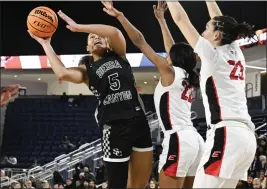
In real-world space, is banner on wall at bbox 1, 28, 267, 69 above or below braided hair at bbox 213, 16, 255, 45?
below

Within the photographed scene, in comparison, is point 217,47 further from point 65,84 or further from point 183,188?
point 65,84

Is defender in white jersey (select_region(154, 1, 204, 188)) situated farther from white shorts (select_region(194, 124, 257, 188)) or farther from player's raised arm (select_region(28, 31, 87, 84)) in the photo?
white shorts (select_region(194, 124, 257, 188))

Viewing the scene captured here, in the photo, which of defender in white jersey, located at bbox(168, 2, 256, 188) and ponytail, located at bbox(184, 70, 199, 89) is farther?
ponytail, located at bbox(184, 70, 199, 89)

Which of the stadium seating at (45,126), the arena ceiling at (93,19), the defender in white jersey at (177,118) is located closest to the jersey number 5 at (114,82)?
the defender in white jersey at (177,118)

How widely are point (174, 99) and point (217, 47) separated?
3.13 feet

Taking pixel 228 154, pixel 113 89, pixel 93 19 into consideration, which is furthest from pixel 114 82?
pixel 93 19

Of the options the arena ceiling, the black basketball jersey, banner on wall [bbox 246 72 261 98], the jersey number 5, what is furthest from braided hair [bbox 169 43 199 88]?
banner on wall [bbox 246 72 261 98]

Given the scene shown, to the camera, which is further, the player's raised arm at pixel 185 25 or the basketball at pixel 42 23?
the basketball at pixel 42 23

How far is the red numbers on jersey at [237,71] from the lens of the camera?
3367 millimetres

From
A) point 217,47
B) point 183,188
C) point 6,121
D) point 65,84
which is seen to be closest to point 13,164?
point 6,121

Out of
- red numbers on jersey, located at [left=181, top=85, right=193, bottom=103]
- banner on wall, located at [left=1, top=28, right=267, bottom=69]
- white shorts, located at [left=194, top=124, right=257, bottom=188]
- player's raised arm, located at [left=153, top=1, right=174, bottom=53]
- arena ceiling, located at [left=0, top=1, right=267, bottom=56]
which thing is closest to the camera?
white shorts, located at [left=194, top=124, right=257, bottom=188]

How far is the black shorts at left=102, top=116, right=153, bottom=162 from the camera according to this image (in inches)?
161

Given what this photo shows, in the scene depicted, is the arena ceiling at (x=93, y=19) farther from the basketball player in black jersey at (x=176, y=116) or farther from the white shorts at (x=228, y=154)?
the white shorts at (x=228, y=154)

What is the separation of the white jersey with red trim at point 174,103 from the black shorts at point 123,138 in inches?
9.8
